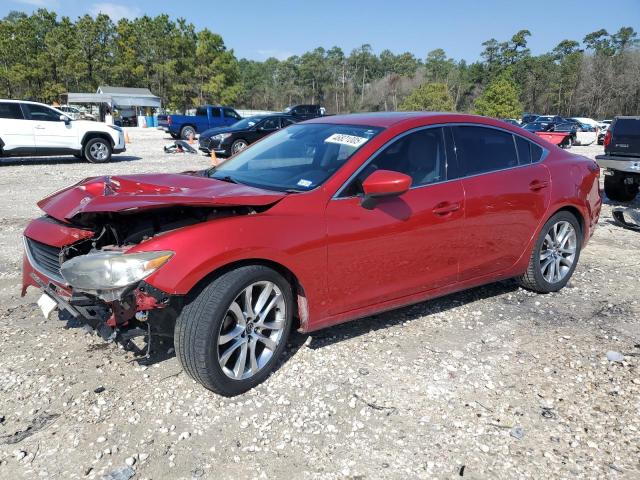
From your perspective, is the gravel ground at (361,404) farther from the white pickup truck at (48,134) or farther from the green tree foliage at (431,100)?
the green tree foliage at (431,100)

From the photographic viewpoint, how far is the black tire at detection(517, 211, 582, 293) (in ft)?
Answer: 15.0

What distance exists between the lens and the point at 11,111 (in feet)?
45.0

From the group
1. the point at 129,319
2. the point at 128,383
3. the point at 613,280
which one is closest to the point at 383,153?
the point at 129,319

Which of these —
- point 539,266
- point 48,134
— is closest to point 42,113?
point 48,134

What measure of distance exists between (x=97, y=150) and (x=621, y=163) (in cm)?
1350

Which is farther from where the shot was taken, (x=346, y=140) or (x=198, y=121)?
(x=198, y=121)

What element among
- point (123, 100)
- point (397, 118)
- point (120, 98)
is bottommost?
point (397, 118)

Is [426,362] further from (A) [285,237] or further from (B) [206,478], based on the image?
(B) [206,478]

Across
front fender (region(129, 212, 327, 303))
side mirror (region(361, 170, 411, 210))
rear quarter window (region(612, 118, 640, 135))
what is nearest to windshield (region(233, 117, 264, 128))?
rear quarter window (region(612, 118, 640, 135))

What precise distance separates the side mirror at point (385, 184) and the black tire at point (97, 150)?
1392 cm

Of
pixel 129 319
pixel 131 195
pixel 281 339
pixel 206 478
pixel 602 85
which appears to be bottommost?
pixel 206 478

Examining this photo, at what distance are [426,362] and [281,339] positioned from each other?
1.05m

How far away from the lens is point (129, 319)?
9.37 ft

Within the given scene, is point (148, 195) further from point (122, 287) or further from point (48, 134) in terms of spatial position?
point (48, 134)
